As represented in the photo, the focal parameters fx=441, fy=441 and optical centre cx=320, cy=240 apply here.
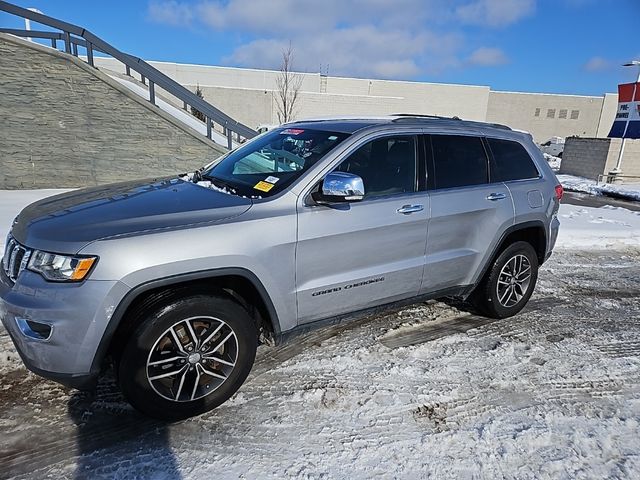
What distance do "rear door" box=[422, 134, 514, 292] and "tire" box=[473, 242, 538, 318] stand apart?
0.85 ft

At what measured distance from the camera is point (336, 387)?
123 inches

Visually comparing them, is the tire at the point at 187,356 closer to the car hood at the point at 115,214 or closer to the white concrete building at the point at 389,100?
the car hood at the point at 115,214

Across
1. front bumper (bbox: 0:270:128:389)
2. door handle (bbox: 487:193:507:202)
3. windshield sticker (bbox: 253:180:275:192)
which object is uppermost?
windshield sticker (bbox: 253:180:275:192)

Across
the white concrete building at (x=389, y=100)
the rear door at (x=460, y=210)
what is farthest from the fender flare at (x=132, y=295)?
the white concrete building at (x=389, y=100)

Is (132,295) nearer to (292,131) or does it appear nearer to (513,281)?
(292,131)

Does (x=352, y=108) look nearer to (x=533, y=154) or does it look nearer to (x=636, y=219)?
(x=636, y=219)

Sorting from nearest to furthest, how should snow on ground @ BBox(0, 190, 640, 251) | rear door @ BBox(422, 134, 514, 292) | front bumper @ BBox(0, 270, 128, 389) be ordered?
front bumper @ BBox(0, 270, 128, 389)
rear door @ BBox(422, 134, 514, 292)
snow on ground @ BBox(0, 190, 640, 251)

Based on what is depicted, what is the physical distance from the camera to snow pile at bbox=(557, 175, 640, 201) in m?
14.5

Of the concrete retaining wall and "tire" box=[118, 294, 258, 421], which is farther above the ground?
the concrete retaining wall

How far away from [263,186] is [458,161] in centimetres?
179

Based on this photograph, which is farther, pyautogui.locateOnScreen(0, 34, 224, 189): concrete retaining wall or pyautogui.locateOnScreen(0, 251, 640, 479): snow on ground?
pyautogui.locateOnScreen(0, 34, 224, 189): concrete retaining wall

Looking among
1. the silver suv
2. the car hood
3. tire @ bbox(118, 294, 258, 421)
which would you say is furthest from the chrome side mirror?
tire @ bbox(118, 294, 258, 421)

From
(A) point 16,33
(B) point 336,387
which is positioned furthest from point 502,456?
(A) point 16,33

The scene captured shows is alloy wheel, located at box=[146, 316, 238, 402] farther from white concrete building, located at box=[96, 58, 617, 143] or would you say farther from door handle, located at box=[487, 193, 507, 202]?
white concrete building, located at box=[96, 58, 617, 143]
